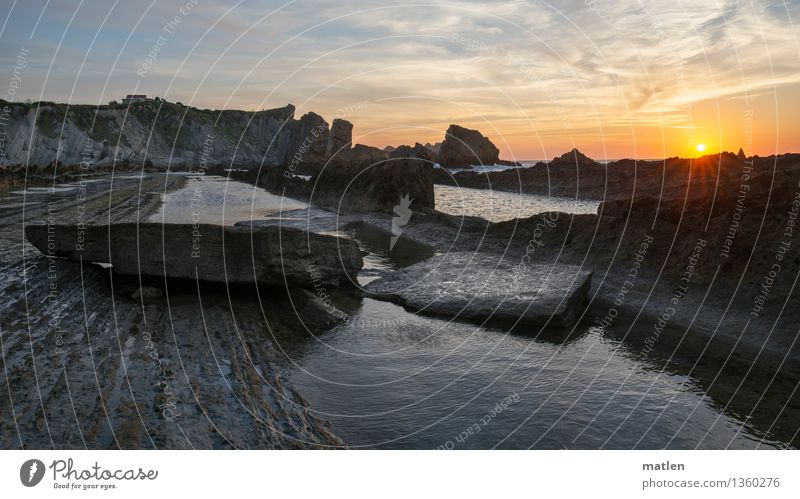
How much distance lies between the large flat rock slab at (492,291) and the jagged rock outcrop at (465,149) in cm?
12314

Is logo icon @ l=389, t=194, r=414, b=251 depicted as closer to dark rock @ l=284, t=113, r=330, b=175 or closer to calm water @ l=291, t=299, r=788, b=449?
calm water @ l=291, t=299, r=788, b=449

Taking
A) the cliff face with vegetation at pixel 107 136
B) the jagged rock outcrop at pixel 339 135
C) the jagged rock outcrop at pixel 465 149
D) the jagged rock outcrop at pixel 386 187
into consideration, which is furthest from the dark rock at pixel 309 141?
the jagged rock outcrop at pixel 386 187

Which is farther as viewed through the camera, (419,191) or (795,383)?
(419,191)

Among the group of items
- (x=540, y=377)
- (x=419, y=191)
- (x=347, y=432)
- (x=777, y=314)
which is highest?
(x=419, y=191)

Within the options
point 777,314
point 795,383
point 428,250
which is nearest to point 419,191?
point 428,250

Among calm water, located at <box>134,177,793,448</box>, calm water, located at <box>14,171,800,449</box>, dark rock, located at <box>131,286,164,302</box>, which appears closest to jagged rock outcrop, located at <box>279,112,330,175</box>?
dark rock, located at <box>131,286,164,302</box>

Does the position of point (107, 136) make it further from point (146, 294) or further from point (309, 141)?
point (146, 294)

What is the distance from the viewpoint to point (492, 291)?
731 inches

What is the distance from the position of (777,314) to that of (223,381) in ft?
51.7

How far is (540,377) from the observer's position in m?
12.7

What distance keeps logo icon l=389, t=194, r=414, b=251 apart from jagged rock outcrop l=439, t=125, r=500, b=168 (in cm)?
10020

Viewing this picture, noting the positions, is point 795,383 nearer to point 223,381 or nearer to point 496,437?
point 496,437

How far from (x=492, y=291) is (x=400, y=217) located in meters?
23.7
